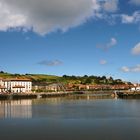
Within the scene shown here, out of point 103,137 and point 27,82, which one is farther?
point 27,82

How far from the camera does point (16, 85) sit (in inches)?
6260

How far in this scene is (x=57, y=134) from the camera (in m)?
29.6

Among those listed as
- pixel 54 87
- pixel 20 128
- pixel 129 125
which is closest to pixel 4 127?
pixel 20 128

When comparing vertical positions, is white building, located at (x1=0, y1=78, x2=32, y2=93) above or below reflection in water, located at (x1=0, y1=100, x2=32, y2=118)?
above

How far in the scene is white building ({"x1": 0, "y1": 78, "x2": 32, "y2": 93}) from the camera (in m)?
154

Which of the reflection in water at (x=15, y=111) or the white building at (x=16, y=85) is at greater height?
the white building at (x=16, y=85)

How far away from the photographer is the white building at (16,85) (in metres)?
154

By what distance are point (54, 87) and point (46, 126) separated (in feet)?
500

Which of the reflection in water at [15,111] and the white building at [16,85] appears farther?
the white building at [16,85]

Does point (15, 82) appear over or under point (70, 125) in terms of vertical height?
over

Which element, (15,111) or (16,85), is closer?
(15,111)

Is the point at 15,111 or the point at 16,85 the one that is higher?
the point at 16,85

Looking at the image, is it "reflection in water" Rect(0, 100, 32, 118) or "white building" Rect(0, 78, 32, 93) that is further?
"white building" Rect(0, 78, 32, 93)

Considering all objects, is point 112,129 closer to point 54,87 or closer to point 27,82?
point 27,82
